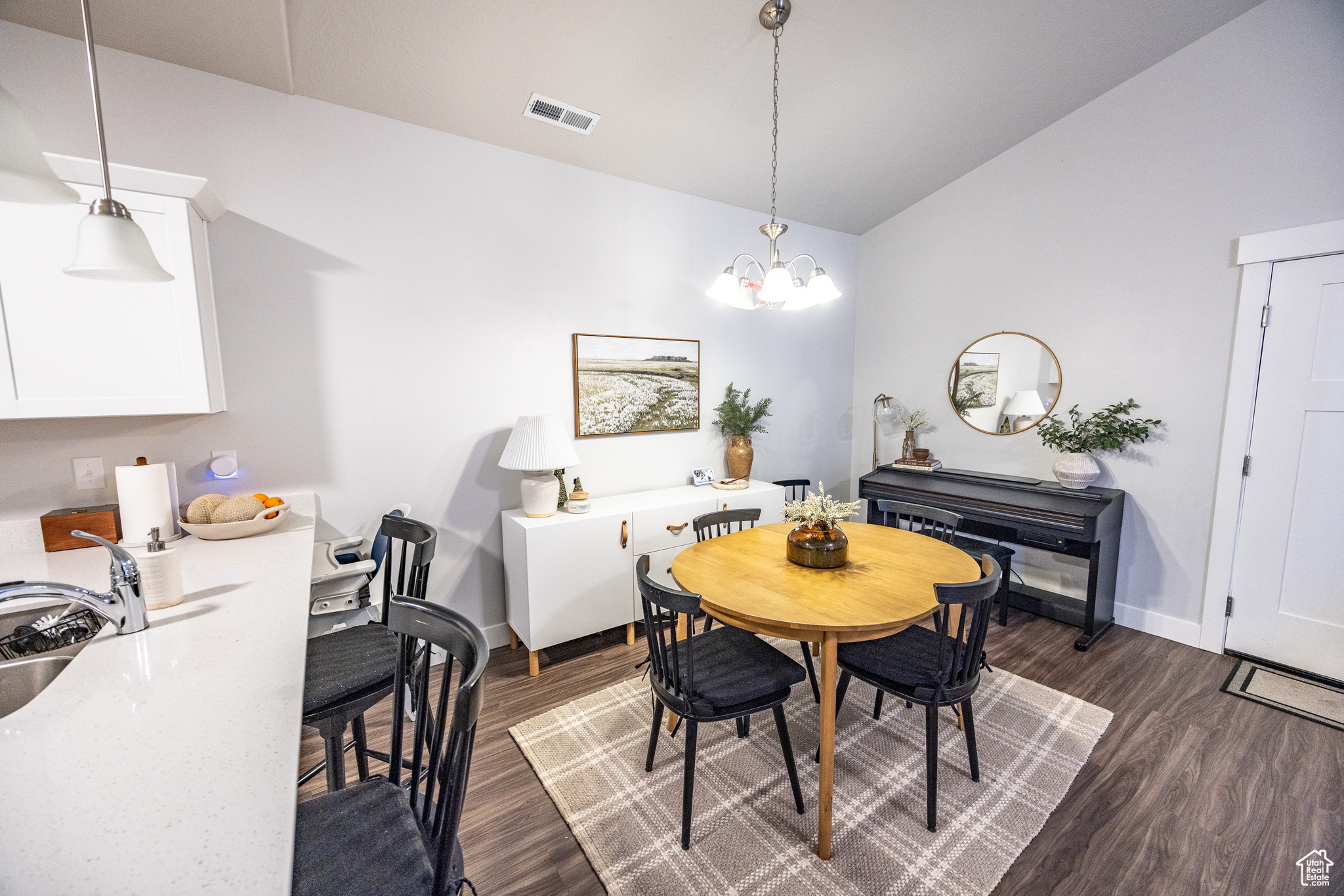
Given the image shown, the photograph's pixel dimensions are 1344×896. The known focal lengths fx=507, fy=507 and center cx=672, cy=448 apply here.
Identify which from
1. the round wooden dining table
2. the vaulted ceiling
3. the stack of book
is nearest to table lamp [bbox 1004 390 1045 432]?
the stack of book

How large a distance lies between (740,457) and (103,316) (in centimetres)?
311

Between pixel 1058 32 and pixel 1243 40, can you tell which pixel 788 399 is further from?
pixel 1243 40

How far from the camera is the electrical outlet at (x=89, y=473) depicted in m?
1.94

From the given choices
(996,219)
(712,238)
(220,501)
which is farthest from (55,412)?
(996,219)

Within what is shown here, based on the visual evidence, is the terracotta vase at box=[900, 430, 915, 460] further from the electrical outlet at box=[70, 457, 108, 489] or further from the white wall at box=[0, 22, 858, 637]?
the electrical outlet at box=[70, 457, 108, 489]

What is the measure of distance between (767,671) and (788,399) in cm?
272

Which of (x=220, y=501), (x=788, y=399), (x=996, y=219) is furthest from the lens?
(x=788, y=399)

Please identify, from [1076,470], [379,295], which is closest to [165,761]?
[379,295]

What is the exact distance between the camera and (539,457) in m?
2.58

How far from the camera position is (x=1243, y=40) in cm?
257

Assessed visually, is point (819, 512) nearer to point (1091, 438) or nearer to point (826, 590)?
point (826, 590)

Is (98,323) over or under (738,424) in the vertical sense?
over

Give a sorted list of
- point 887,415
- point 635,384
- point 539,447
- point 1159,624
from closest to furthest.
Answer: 1. point 539,447
2. point 1159,624
3. point 635,384
4. point 887,415

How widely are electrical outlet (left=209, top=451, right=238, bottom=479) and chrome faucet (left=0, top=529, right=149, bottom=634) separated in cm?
112
